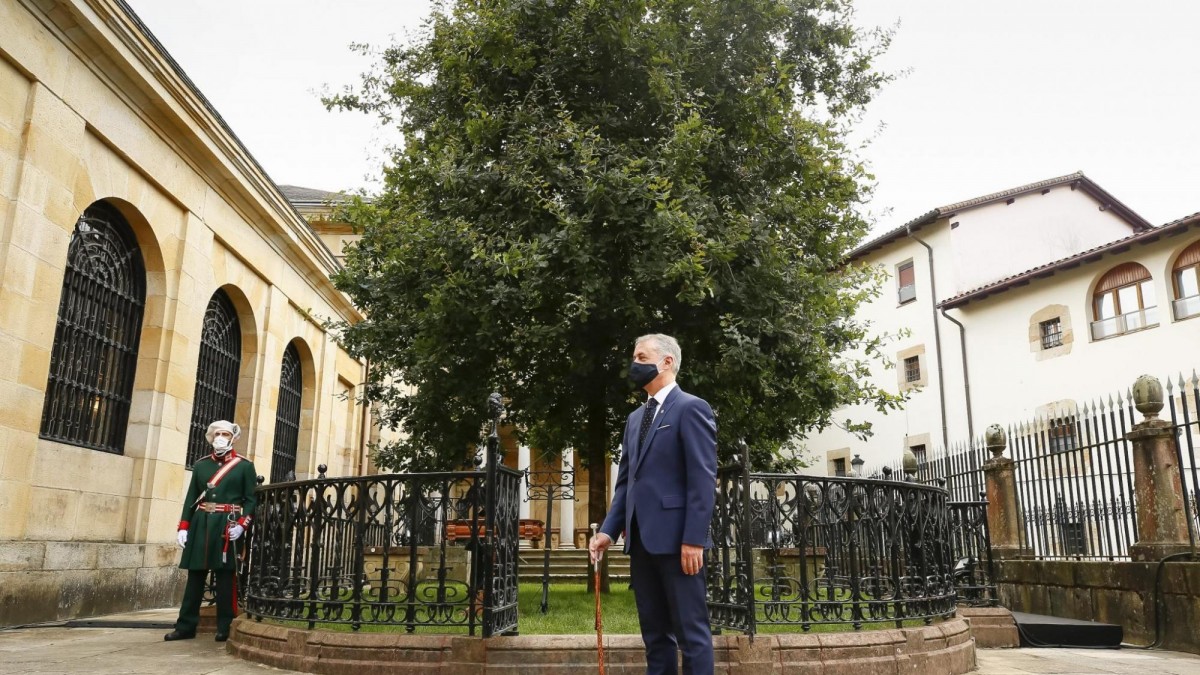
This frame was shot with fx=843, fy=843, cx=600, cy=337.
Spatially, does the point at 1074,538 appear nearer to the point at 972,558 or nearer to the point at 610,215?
the point at 972,558

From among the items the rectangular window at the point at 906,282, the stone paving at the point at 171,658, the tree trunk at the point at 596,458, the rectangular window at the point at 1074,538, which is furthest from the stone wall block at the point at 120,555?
the rectangular window at the point at 906,282

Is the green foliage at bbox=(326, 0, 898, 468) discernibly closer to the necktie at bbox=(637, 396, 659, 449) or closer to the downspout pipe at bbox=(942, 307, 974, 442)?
the necktie at bbox=(637, 396, 659, 449)

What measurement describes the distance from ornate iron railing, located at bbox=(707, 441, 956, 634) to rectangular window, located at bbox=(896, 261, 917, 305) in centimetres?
2259

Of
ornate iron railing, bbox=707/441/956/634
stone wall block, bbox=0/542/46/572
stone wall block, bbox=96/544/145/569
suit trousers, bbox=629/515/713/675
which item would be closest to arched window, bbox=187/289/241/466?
stone wall block, bbox=96/544/145/569

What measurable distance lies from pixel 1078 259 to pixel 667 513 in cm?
2112

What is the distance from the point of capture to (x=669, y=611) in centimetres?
472

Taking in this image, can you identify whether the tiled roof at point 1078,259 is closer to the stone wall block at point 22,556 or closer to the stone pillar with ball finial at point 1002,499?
the stone pillar with ball finial at point 1002,499

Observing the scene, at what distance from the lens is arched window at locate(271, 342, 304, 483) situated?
17.9 meters

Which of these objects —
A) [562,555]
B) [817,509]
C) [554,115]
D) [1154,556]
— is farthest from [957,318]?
[817,509]

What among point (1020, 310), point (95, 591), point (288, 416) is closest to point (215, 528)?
point (95, 591)

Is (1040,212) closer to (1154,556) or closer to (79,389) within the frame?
(1154,556)

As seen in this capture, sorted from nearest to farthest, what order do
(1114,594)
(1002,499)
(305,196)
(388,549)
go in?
1. (388,549)
2. (1114,594)
3. (1002,499)
4. (305,196)

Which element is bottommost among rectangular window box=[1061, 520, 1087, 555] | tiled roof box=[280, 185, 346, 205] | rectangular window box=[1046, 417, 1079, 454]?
rectangular window box=[1061, 520, 1087, 555]

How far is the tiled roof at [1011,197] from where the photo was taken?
26469 millimetres
